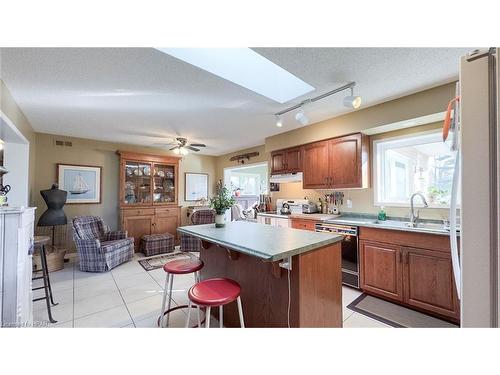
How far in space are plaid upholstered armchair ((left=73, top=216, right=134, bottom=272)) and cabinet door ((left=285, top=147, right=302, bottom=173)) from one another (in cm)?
340

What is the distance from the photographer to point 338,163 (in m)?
3.14

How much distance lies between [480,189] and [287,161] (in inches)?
124

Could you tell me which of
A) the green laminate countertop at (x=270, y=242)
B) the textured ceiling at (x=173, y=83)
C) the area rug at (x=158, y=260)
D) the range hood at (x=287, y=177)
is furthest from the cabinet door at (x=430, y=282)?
the area rug at (x=158, y=260)

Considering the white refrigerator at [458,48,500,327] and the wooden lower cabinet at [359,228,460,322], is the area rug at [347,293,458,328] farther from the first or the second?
the white refrigerator at [458,48,500,327]

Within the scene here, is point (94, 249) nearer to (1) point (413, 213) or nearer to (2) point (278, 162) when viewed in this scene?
(2) point (278, 162)

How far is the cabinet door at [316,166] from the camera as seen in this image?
10.8 ft

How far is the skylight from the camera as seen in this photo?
6.04 feet

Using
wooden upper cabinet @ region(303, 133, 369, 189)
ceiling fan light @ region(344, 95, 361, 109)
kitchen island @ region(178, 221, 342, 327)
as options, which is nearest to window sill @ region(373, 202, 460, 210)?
wooden upper cabinet @ region(303, 133, 369, 189)

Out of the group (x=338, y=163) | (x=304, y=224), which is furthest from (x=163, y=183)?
(x=338, y=163)
